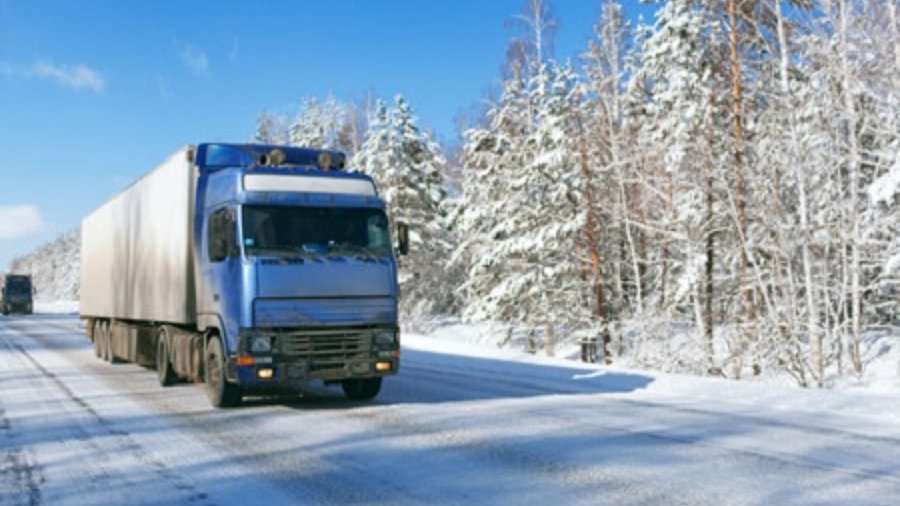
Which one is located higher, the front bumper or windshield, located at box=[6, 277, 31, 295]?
windshield, located at box=[6, 277, 31, 295]

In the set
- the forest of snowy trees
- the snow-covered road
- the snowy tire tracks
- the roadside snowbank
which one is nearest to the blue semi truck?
the snow-covered road

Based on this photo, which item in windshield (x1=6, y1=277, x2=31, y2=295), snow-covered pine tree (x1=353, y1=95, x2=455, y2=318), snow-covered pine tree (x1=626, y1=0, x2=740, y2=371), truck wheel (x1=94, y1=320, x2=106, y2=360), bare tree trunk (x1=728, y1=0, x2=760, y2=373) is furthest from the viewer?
windshield (x1=6, y1=277, x2=31, y2=295)

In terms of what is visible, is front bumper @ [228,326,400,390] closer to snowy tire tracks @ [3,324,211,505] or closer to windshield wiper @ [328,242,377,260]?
windshield wiper @ [328,242,377,260]

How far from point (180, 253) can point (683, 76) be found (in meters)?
16.5

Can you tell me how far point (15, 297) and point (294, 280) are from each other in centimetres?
5586

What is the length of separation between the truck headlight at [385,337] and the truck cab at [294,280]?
13 millimetres

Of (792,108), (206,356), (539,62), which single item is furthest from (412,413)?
(539,62)

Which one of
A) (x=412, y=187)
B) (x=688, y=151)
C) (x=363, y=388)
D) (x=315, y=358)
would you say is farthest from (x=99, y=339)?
(x=412, y=187)

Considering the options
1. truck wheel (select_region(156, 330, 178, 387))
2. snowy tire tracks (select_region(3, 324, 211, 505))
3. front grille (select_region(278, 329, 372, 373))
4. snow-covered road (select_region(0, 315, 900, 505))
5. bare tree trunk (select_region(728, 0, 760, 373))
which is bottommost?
snow-covered road (select_region(0, 315, 900, 505))

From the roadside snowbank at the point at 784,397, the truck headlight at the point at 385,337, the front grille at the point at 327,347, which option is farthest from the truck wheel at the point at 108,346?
the truck headlight at the point at 385,337

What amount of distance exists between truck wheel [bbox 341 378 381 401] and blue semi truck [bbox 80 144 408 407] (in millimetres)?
17

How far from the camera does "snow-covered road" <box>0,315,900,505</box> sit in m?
5.94

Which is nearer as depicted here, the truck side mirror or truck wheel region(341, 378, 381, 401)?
the truck side mirror

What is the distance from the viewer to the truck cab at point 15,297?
57.2 metres
